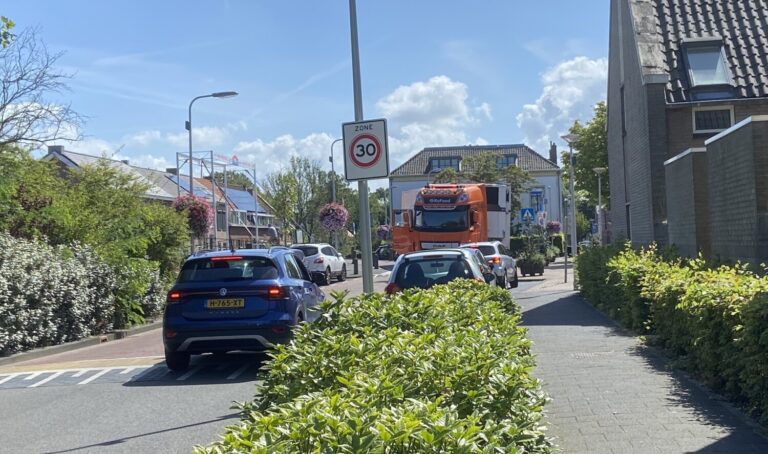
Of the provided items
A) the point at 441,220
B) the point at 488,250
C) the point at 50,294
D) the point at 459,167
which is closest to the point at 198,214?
the point at 441,220

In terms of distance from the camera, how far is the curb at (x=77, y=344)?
14.8 meters

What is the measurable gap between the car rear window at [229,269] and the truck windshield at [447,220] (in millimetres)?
19575

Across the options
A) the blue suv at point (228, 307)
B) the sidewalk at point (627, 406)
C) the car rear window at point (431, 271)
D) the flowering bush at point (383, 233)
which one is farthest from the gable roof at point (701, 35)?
the flowering bush at point (383, 233)

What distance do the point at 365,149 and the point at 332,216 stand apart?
3722cm

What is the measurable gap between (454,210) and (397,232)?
235 centimetres

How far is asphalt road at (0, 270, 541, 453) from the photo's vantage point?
7.57m

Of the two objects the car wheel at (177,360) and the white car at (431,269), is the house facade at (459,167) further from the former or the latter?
the car wheel at (177,360)

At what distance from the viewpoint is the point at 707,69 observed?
68.3 feet

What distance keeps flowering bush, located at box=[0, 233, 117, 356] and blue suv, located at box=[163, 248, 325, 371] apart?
4951 millimetres

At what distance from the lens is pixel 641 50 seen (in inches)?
848

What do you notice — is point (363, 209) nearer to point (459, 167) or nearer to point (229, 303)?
point (229, 303)

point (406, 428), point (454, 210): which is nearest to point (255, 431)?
point (406, 428)

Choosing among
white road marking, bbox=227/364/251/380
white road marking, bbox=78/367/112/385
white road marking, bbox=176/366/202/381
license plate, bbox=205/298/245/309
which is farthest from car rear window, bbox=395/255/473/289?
white road marking, bbox=78/367/112/385

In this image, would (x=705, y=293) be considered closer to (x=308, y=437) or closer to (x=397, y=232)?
(x=308, y=437)
